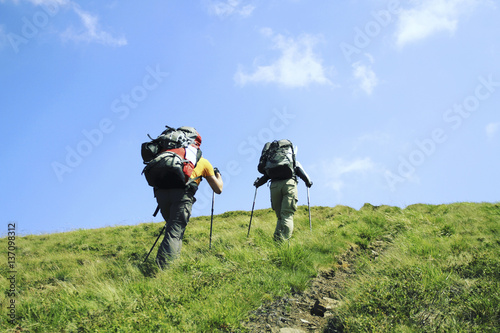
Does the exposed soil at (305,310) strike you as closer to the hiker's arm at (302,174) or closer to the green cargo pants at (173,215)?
the green cargo pants at (173,215)

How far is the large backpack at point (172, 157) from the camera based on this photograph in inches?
242

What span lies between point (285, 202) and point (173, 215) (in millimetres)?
2849

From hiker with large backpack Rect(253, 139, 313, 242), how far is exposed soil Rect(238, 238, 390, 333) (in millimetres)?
1946

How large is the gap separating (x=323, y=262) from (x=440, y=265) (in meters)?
2.00

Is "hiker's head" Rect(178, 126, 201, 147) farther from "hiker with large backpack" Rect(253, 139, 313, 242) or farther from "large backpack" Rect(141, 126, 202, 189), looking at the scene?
"hiker with large backpack" Rect(253, 139, 313, 242)

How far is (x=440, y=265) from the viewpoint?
18.3 ft

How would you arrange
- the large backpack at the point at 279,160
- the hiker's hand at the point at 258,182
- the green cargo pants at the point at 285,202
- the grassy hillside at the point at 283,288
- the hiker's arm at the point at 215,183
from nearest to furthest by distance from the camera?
1. the grassy hillside at the point at 283,288
2. the hiker's arm at the point at 215,183
3. the green cargo pants at the point at 285,202
4. the large backpack at the point at 279,160
5. the hiker's hand at the point at 258,182

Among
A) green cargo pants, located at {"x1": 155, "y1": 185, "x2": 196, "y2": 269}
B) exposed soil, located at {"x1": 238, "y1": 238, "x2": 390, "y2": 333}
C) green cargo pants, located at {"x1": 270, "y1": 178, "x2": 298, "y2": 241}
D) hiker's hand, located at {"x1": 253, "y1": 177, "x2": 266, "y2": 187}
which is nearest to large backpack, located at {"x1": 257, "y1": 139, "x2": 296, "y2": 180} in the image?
green cargo pants, located at {"x1": 270, "y1": 178, "x2": 298, "y2": 241}

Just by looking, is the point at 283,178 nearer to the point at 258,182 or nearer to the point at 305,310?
the point at 258,182

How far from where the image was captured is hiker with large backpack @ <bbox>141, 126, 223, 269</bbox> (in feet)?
20.2

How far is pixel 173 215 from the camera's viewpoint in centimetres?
644

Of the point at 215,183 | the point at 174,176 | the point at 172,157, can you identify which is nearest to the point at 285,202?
the point at 215,183

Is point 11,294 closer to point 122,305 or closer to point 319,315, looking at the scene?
point 122,305

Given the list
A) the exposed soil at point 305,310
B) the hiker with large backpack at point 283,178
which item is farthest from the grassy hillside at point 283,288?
the hiker with large backpack at point 283,178
